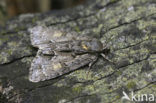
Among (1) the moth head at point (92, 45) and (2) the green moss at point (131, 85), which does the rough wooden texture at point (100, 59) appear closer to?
(2) the green moss at point (131, 85)

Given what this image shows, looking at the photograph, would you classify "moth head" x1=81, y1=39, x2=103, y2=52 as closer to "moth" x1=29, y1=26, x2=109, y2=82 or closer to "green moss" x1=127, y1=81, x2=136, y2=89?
"moth" x1=29, y1=26, x2=109, y2=82

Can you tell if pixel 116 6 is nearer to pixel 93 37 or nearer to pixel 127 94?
pixel 93 37

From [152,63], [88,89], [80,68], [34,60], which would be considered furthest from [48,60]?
[152,63]

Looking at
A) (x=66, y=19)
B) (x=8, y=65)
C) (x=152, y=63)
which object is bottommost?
(x=152, y=63)

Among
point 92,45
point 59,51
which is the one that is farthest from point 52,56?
point 92,45

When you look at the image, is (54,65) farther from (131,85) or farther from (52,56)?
(131,85)

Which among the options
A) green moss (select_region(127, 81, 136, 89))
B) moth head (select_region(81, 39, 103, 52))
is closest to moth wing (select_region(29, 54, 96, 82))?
moth head (select_region(81, 39, 103, 52))
